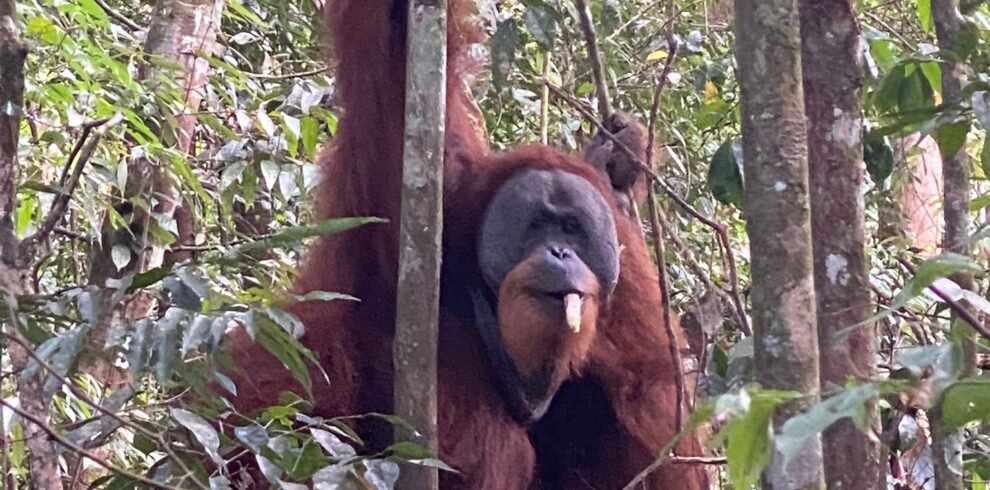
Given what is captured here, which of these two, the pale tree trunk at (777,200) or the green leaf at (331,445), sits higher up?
the pale tree trunk at (777,200)

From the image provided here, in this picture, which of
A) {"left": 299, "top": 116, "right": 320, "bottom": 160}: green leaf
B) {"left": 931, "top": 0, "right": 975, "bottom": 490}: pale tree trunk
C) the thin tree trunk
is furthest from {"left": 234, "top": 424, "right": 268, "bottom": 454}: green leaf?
{"left": 299, "top": 116, "right": 320, "bottom": 160}: green leaf

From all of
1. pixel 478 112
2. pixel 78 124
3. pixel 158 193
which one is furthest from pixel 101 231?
pixel 478 112

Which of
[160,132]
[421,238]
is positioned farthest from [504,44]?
[160,132]

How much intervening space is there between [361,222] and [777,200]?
0.60m

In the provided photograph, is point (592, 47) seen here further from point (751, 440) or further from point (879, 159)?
point (751, 440)

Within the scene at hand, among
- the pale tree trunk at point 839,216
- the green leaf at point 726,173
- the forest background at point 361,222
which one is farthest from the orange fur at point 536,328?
the pale tree trunk at point 839,216

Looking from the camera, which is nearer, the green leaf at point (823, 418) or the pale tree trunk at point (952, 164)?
the green leaf at point (823, 418)

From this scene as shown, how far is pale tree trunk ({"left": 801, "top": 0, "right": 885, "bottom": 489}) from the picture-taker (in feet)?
6.35

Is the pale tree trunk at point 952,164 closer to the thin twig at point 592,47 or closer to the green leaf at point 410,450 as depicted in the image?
the thin twig at point 592,47

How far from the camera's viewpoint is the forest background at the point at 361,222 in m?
1.65

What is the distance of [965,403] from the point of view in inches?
52.7

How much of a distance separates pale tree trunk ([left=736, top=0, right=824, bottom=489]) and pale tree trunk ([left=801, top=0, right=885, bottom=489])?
0.25 m

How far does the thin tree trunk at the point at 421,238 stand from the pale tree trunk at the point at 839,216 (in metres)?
0.65

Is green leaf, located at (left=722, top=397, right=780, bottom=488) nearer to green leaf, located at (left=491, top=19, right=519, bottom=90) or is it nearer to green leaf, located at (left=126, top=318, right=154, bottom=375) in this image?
green leaf, located at (left=126, top=318, right=154, bottom=375)
